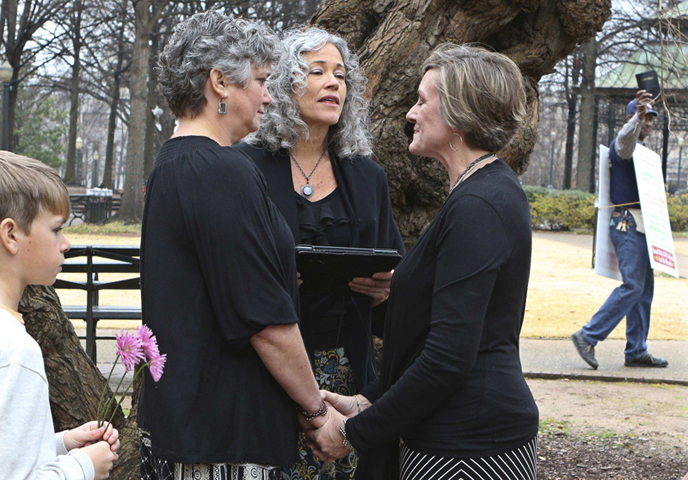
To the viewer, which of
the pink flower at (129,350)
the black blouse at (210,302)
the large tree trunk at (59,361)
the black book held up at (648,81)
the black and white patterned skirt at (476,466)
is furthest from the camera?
the black book held up at (648,81)

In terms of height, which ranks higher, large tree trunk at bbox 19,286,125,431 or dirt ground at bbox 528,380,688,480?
large tree trunk at bbox 19,286,125,431

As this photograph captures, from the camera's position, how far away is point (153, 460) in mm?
1927

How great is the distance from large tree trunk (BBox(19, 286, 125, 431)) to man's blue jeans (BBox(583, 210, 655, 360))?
15.0 ft

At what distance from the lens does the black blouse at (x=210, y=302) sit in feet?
5.76

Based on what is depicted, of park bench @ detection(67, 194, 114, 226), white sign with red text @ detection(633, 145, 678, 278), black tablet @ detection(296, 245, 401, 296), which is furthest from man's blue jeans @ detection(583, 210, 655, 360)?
park bench @ detection(67, 194, 114, 226)

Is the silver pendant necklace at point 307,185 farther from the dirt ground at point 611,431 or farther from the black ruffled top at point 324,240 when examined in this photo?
the dirt ground at point 611,431

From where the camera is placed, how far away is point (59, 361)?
293 centimetres

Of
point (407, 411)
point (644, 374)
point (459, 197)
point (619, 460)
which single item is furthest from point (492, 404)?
point (644, 374)

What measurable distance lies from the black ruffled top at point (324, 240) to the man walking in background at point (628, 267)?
14.0 feet

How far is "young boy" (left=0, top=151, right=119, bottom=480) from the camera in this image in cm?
137

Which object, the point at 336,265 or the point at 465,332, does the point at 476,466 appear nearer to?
the point at 465,332

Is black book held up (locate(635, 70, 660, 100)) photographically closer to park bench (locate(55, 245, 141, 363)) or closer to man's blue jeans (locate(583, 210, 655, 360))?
man's blue jeans (locate(583, 210, 655, 360))

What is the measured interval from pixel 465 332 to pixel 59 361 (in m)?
1.86

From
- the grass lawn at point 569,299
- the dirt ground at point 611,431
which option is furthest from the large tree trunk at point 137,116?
the dirt ground at point 611,431
